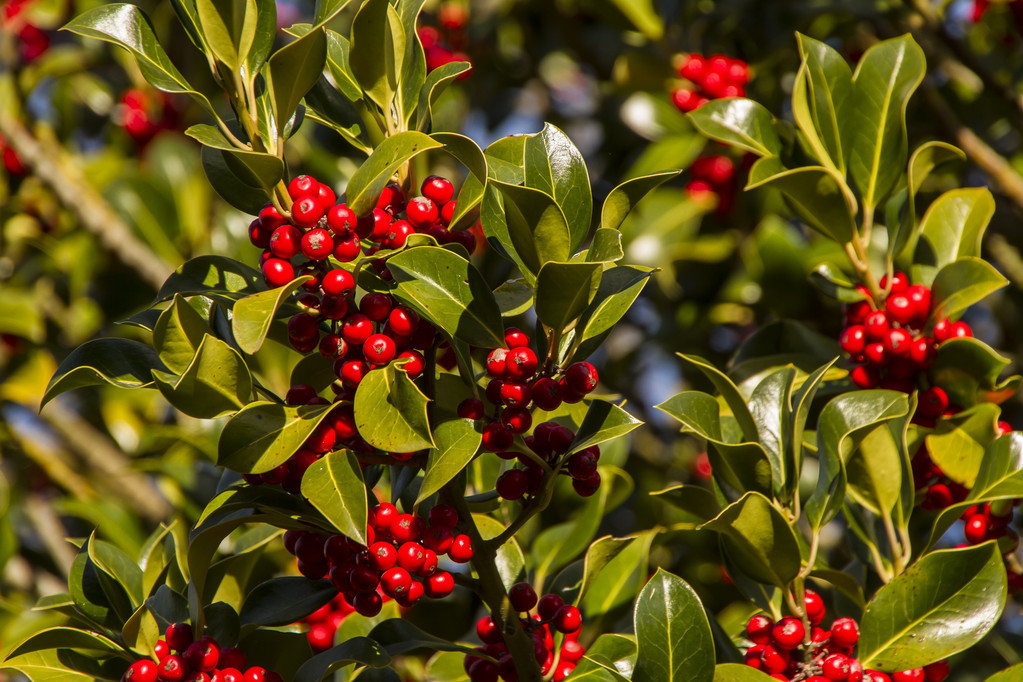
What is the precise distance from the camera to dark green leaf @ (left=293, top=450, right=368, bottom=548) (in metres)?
1.14

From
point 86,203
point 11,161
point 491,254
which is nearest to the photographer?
point 491,254

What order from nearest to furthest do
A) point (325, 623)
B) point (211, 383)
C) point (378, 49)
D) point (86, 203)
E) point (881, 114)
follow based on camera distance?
point (211, 383) < point (378, 49) < point (881, 114) < point (325, 623) < point (86, 203)

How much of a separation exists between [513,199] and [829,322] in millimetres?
1724

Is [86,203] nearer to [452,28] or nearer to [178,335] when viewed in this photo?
[452,28]

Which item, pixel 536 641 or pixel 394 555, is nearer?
pixel 394 555

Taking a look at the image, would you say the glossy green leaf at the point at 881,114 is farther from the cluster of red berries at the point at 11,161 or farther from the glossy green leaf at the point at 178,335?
the cluster of red berries at the point at 11,161

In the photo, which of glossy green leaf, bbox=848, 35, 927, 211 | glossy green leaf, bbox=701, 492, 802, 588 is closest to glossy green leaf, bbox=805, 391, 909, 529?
glossy green leaf, bbox=701, 492, 802, 588

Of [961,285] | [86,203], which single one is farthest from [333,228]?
[86,203]

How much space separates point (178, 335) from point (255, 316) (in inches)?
7.7

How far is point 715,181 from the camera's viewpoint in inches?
114

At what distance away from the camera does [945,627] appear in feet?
4.45

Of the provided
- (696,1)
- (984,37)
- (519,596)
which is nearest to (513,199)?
(519,596)

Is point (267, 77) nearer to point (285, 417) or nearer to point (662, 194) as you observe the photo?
point (285, 417)

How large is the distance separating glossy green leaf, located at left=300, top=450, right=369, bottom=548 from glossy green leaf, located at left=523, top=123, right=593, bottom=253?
429mm
